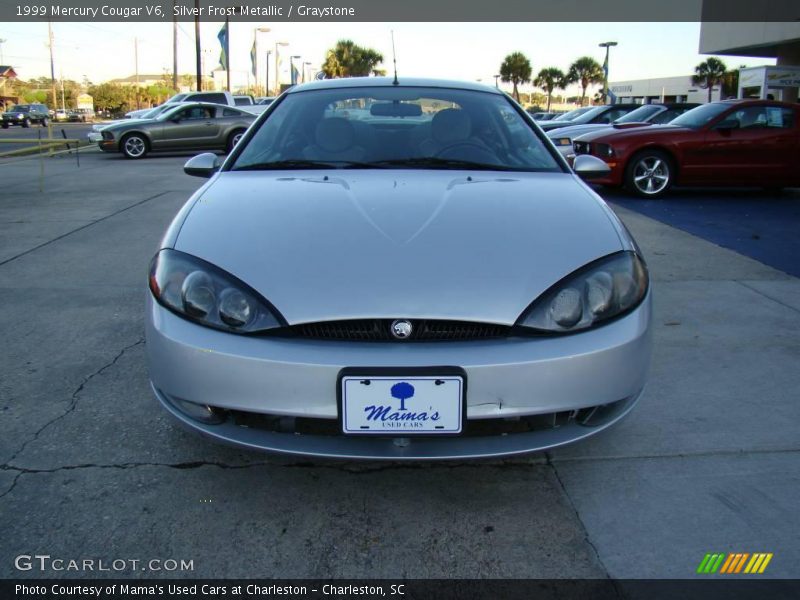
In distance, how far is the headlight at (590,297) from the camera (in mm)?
2002

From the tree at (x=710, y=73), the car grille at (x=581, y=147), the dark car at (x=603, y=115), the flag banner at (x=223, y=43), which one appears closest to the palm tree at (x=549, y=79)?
the tree at (x=710, y=73)

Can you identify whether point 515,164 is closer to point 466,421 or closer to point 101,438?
point 466,421

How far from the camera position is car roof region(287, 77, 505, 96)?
3.54m

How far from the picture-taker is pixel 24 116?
156 ft

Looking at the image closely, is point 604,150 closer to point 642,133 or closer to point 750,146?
point 642,133

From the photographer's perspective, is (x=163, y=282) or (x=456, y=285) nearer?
(x=456, y=285)

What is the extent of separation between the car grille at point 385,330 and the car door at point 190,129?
54.5ft

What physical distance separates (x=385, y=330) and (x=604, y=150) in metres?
8.49

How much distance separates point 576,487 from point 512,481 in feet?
0.70

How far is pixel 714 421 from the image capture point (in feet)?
9.12

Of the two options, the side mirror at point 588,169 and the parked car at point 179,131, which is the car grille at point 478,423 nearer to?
the side mirror at point 588,169

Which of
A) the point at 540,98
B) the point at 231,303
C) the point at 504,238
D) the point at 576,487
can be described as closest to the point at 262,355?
the point at 231,303

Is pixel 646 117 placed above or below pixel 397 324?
above

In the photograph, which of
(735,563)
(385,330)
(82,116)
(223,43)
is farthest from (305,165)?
(82,116)
